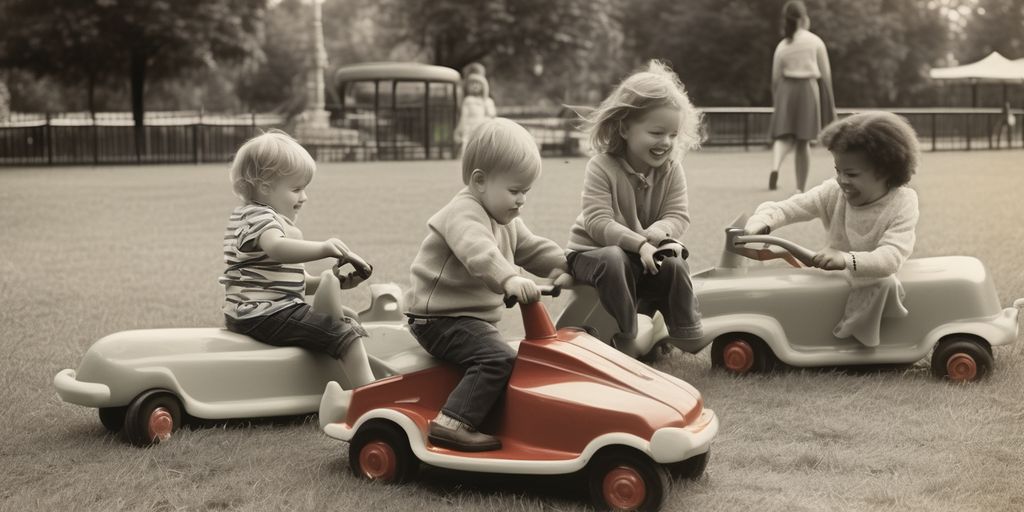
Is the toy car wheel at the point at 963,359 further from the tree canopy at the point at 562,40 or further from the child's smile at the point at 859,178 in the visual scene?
the tree canopy at the point at 562,40

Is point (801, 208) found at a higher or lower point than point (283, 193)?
lower

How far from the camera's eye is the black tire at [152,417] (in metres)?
3.67

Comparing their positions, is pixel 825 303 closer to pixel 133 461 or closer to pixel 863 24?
pixel 133 461

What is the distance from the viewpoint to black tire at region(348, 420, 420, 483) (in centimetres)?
326

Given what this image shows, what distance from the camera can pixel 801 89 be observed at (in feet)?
39.8

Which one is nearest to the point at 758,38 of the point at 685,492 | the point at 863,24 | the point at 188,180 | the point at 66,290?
the point at 863,24

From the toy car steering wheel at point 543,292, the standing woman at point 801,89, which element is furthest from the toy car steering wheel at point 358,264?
the standing woman at point 801,89

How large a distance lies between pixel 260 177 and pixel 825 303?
240 cm

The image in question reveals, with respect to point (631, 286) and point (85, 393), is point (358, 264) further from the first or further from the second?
point (631, 286)

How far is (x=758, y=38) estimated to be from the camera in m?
46.1

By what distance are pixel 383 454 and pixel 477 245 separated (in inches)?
27.4

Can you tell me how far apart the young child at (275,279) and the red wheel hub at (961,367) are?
7.75ft

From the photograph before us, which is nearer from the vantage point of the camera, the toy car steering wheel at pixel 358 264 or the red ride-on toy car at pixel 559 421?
the red ride-on toy car at pixel 559 421

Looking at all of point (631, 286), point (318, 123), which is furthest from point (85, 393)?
point (318, 123)
